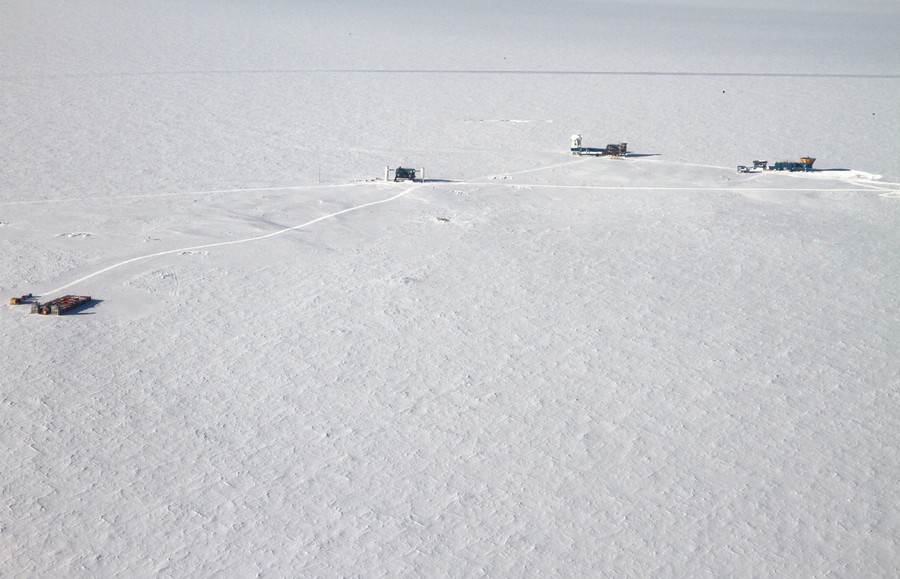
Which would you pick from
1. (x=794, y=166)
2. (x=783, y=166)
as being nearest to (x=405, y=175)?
(x=783, y=166)

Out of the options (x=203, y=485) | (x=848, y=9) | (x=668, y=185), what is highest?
(x=848, y=9)

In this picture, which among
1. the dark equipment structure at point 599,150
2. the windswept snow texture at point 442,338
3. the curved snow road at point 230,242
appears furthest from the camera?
the dark equipment structure at point 599,150

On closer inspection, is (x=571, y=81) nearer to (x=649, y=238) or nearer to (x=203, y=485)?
(x=649, y=238)

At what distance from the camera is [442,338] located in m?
12.8

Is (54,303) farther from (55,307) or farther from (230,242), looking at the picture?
(230,242)

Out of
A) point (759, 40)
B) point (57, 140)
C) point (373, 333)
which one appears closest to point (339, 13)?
point (759, 40)

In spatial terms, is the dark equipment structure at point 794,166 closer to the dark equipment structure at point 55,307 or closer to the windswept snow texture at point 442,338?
the windswept snow texture at point 442,338

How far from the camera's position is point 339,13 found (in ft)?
164

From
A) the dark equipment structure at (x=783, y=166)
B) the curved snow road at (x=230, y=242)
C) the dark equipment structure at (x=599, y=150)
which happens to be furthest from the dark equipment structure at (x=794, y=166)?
the curved snow road at (x=230, y=242)

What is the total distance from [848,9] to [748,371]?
188 feet

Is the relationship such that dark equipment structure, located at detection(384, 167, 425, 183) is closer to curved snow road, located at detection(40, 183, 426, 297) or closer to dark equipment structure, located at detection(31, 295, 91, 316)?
curved snow road, located at detection(40, 183, 426, 297)

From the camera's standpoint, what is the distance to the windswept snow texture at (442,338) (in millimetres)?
9016

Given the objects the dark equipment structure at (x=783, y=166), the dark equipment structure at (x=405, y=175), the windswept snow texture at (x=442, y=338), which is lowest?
the windswept snow texture at (x=442, y=338)

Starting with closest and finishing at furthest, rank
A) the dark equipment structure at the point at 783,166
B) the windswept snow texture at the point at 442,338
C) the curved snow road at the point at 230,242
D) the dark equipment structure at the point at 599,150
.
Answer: the windswept snow texture at the point at 442,338, the curved snow road at the point at 230,242, the dark equipment structure at the point at 783,166, the dark equipment structure at the point at 599,150
